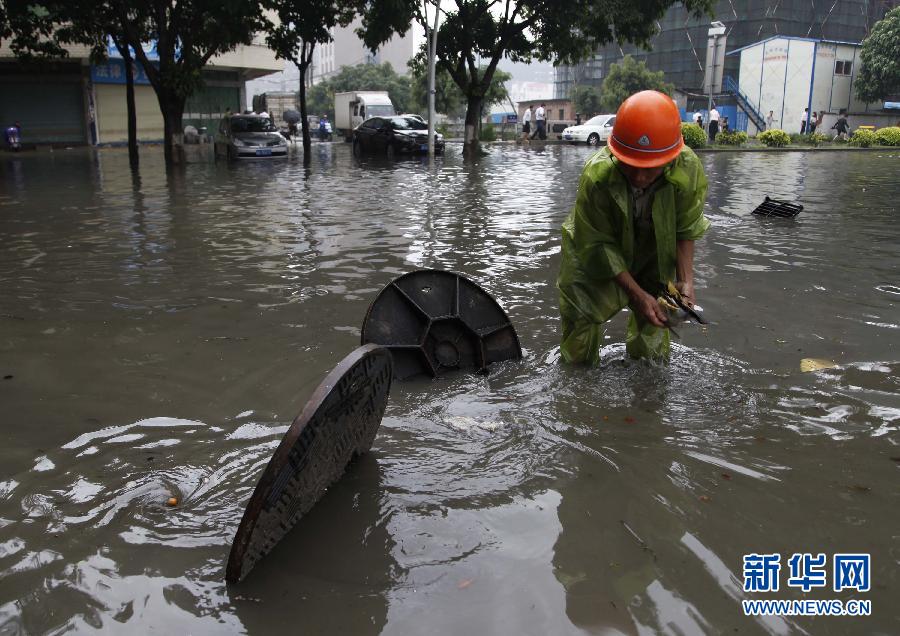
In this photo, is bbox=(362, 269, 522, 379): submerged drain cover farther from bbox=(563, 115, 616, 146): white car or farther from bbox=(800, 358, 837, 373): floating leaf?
bbox=(563, 115, 616, 146): white car

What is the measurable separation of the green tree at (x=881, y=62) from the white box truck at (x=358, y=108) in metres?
29.3

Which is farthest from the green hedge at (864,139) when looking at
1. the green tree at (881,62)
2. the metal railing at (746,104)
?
the metal railing at (746,104)

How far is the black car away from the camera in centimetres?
2492

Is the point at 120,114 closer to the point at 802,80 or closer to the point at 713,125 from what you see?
the point at 713,125

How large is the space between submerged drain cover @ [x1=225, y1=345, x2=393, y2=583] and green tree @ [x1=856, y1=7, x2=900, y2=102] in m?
50.2

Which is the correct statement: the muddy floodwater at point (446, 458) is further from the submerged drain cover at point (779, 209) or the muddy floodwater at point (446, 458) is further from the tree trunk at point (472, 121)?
the tree trunk at point (472, 121)

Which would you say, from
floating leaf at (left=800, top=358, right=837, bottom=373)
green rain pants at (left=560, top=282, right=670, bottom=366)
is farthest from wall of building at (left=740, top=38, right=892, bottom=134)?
green rain pants at (left=560, top=282, right=670, bottom=366)

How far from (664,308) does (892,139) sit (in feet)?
116

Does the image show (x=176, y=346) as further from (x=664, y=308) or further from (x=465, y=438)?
(x=664, y=308)

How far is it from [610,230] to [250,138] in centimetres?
2184

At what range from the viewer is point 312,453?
8.05ft

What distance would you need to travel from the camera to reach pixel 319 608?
2289mm

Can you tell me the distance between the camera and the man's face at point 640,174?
3428 millimetres

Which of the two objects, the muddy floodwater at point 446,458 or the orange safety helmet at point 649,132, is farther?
the orange safety helmet at point 649,132
